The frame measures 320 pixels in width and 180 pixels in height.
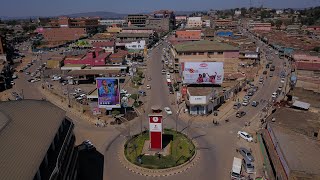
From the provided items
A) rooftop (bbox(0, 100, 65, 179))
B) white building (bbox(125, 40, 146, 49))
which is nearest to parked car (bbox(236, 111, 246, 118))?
rooftop (bbox(0, 100, 65, 179))

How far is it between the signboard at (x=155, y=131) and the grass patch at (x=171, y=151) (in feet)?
6.55

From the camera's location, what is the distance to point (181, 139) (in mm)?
44344

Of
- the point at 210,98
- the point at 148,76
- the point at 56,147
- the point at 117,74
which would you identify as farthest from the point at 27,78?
the point at 56,147

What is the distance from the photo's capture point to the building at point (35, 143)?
70.6ft

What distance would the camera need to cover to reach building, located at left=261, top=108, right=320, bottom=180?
28681 millimetres

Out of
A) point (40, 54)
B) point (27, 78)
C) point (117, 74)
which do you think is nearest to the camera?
point (117, 74)

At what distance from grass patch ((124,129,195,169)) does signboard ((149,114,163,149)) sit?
2.00 metres

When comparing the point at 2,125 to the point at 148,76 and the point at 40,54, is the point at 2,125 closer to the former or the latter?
the point at 148,76

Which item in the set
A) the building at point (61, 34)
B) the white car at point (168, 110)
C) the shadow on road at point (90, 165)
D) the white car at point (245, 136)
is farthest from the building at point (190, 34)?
the shadow on road at point (90, 165)

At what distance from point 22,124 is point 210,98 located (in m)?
36.2

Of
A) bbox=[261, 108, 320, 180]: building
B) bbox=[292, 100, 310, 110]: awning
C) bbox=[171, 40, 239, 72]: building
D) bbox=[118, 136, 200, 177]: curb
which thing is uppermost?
bbox=[171, 40, 239, 72]: building

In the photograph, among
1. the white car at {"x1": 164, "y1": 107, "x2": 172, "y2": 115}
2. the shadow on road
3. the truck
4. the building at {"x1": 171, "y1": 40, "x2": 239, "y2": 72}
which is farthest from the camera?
the building at {"x1": 171, "y1": 40, "x2": 239, "y2": 72}

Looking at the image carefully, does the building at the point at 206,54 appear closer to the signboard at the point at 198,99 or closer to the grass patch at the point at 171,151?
the signboard at the point at 198,99

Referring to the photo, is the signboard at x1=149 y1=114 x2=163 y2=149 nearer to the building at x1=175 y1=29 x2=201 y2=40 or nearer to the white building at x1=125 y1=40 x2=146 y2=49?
the white building at x1=125 y1=40 x2=146 y2=49
